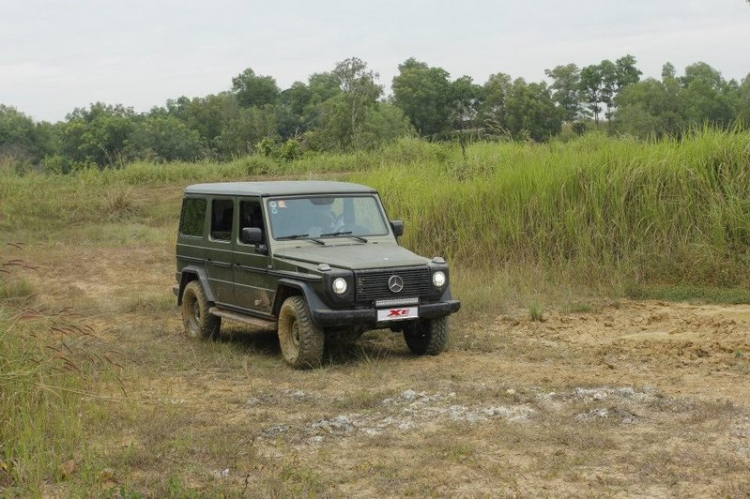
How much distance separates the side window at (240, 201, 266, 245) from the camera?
1039 cm

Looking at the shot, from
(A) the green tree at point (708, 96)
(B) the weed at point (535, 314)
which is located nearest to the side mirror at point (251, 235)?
(B) the weed at point (535, 314)

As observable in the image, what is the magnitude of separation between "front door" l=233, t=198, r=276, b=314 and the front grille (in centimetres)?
104

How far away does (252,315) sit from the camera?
10.6 meters

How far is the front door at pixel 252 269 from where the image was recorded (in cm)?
1018

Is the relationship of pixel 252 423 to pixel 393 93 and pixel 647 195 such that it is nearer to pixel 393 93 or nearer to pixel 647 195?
pixel 647 195

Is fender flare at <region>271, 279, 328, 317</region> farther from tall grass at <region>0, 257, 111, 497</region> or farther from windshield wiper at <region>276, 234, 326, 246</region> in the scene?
tall grass at <region>0, 257, 111, 497</region>

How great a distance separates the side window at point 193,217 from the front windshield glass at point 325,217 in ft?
4.61

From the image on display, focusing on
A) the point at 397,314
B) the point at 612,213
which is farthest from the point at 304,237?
the point at 612,213

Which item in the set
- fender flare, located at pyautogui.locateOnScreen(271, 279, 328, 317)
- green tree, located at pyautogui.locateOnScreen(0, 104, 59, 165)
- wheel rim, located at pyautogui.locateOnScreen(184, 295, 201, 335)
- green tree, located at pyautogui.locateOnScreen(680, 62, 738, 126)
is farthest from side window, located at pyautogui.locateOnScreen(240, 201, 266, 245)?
green tree, located at pyautogui.locateOnScreen(0, 104, 59, 165)

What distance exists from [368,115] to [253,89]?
48427 millimetres

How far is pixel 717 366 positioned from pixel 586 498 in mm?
4069

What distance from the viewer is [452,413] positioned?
7.49 metres

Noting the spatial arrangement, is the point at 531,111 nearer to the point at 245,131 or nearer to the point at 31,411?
the point at 245,131

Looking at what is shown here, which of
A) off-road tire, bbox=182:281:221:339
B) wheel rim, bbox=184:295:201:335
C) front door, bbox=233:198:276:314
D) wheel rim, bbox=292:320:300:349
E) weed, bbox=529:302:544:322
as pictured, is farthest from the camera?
weed, bbox=529:302:544:322
